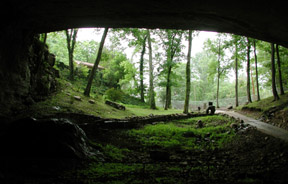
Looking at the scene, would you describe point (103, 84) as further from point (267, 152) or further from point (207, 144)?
point (267, 152)

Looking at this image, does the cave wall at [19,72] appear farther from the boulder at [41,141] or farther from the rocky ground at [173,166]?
the rocky ground at [173,166]

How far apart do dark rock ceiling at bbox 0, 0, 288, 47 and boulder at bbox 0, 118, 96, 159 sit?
11.2ft

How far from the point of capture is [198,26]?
605cm

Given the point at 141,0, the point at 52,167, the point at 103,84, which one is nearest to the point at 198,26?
the point at 141,0

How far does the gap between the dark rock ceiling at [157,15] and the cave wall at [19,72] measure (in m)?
0.55

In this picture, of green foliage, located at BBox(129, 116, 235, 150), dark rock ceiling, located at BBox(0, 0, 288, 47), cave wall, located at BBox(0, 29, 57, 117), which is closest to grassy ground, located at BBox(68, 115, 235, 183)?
green foliage, located at BBox(129, 116, 235, 150)

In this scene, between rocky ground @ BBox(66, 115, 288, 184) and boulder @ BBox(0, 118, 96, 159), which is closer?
rocky ground @ BBox(66, 115, 288, 184)

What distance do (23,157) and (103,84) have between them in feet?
78.9

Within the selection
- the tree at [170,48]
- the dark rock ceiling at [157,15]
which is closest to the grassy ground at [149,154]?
the dark rock ceiling at [157,15]

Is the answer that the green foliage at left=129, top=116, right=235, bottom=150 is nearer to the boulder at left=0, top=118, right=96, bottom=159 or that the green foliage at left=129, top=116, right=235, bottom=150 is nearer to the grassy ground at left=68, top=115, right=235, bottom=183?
the grassy ground at left=68, top=115, right=235, bottom=183

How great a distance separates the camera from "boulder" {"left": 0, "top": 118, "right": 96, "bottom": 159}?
3.79 metres

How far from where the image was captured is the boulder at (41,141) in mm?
3785

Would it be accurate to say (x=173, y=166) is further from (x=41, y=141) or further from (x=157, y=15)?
(x=157, y=15)

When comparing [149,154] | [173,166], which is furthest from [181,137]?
[173,166]
